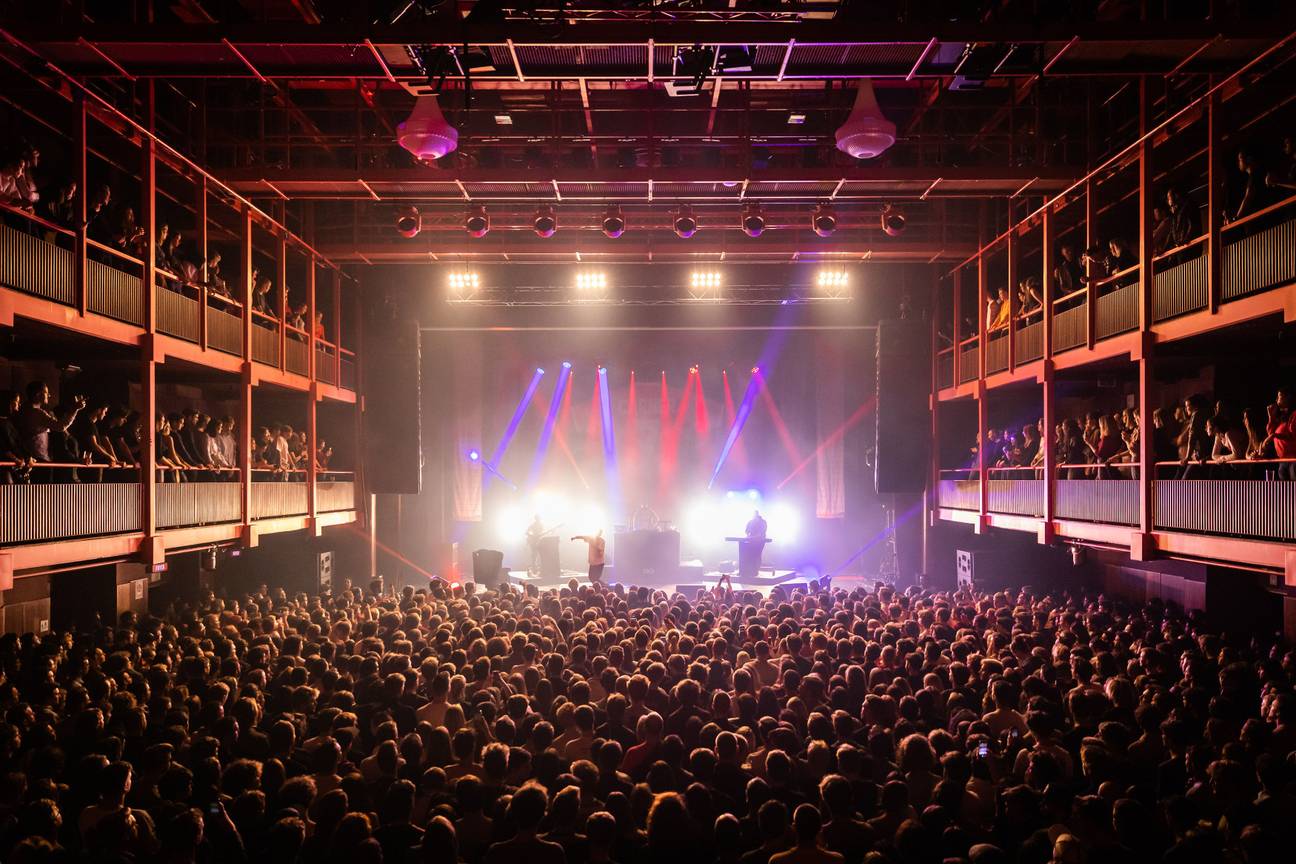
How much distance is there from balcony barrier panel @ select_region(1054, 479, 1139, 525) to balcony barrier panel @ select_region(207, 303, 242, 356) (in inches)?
533

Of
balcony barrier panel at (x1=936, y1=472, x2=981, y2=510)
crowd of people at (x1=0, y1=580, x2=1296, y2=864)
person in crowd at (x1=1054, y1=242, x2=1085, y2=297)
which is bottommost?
crowd of people at (x1=0, y1=580, x2=1296, y2=864)

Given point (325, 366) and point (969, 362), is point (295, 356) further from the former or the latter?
point (969, 362)

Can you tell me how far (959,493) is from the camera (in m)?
18.5

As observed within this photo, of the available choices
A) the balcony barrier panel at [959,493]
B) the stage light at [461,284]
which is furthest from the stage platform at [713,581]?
the stage light at [461,284]

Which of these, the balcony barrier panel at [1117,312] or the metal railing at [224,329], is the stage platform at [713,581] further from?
the balcony barrier panel at [1117,312]

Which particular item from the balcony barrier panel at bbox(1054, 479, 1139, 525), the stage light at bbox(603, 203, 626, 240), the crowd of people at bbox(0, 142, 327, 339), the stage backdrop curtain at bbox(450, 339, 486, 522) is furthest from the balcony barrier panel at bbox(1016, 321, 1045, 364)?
the stage backdrop curtain at bbox(450, 339, 486, 522)

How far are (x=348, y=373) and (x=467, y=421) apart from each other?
6175 mm

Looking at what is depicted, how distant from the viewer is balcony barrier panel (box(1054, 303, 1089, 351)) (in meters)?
13.6

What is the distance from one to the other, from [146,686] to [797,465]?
2115cm

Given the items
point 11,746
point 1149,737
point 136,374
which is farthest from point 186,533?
point 1149,737

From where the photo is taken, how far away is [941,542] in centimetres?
2014

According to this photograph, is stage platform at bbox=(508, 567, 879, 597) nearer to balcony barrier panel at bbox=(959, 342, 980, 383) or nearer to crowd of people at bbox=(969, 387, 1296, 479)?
balcony barrier panel at bbox=(959, 342, 980, 383)

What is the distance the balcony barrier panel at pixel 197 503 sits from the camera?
1234 cm

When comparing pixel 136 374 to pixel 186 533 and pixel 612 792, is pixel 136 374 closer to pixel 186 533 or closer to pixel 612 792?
pixel 186 533
